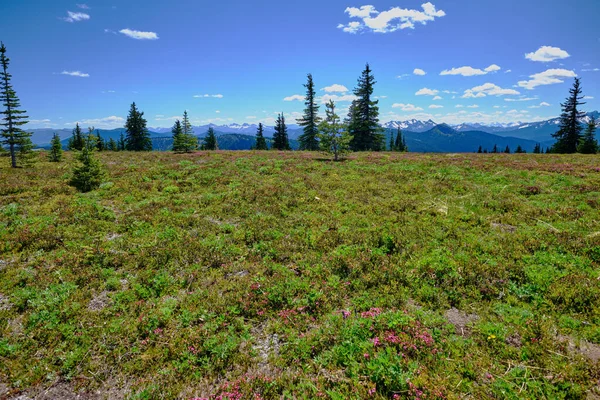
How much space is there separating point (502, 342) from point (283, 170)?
2191 cm

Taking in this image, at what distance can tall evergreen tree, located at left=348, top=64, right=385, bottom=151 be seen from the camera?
53.9 m

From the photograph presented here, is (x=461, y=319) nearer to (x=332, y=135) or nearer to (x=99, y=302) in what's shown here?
(x=99, y=302)

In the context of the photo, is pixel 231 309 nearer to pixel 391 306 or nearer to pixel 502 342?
pixel 391 306

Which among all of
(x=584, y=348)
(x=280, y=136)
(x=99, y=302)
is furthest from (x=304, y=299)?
(x=280, y=136)

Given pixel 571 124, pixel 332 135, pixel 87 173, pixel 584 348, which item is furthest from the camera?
pixel 571 124

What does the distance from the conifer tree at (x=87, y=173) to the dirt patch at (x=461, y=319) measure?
Answer: 72.3 ft

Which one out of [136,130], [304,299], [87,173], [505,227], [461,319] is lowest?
[461,319]

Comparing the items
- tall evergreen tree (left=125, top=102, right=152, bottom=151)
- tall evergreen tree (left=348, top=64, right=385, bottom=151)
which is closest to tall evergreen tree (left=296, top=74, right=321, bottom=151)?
tall evergreen tree (left=348, top=64, right=385, bottom=151)

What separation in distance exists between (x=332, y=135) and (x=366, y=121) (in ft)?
85.3

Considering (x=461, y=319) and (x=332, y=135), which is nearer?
(x=461, y=319)

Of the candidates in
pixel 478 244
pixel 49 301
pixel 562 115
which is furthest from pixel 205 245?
pixel 562 115

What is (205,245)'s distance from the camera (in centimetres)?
1109

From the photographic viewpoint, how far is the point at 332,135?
3178cm

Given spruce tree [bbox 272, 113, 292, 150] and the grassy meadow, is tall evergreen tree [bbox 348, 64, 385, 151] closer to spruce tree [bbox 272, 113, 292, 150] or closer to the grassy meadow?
spruce tree [bbox 272, 113, 292, 150]
